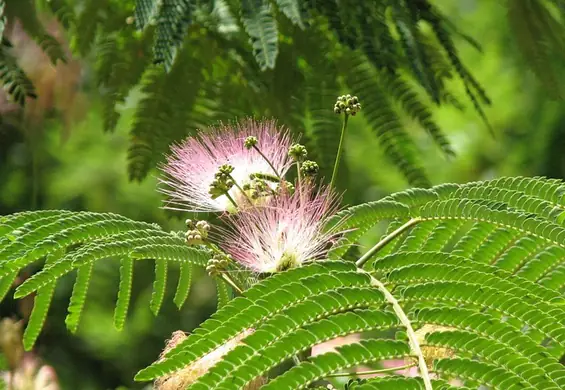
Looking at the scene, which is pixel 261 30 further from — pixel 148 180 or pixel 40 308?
pixel 148 180

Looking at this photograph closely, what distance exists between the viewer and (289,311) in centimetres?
97

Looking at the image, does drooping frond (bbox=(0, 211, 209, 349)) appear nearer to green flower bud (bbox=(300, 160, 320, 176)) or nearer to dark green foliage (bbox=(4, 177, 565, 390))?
dark green foliage (bbox=(4, 177, 565, 390))

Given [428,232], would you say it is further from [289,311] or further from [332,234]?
[289,311]

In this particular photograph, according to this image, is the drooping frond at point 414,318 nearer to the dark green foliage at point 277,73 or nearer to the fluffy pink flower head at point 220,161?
the fluffy pink flower head at point 220,161

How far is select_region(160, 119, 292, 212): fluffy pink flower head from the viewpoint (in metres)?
1.35

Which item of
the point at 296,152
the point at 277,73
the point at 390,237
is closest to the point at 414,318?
the point at 390,237

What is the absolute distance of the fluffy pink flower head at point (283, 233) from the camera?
1.22 metres

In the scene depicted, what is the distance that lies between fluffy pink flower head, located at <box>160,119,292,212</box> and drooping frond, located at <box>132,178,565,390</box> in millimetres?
236

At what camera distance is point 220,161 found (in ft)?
4.44

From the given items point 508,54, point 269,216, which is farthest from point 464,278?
point 508,54

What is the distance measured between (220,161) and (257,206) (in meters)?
0.13

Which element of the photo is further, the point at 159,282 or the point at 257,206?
the point at 159,282

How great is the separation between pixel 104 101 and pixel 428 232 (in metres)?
1.15

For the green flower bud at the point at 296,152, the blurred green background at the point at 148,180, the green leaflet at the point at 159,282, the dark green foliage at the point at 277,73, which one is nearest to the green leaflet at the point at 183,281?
the green leaflet at the point at 159,282
